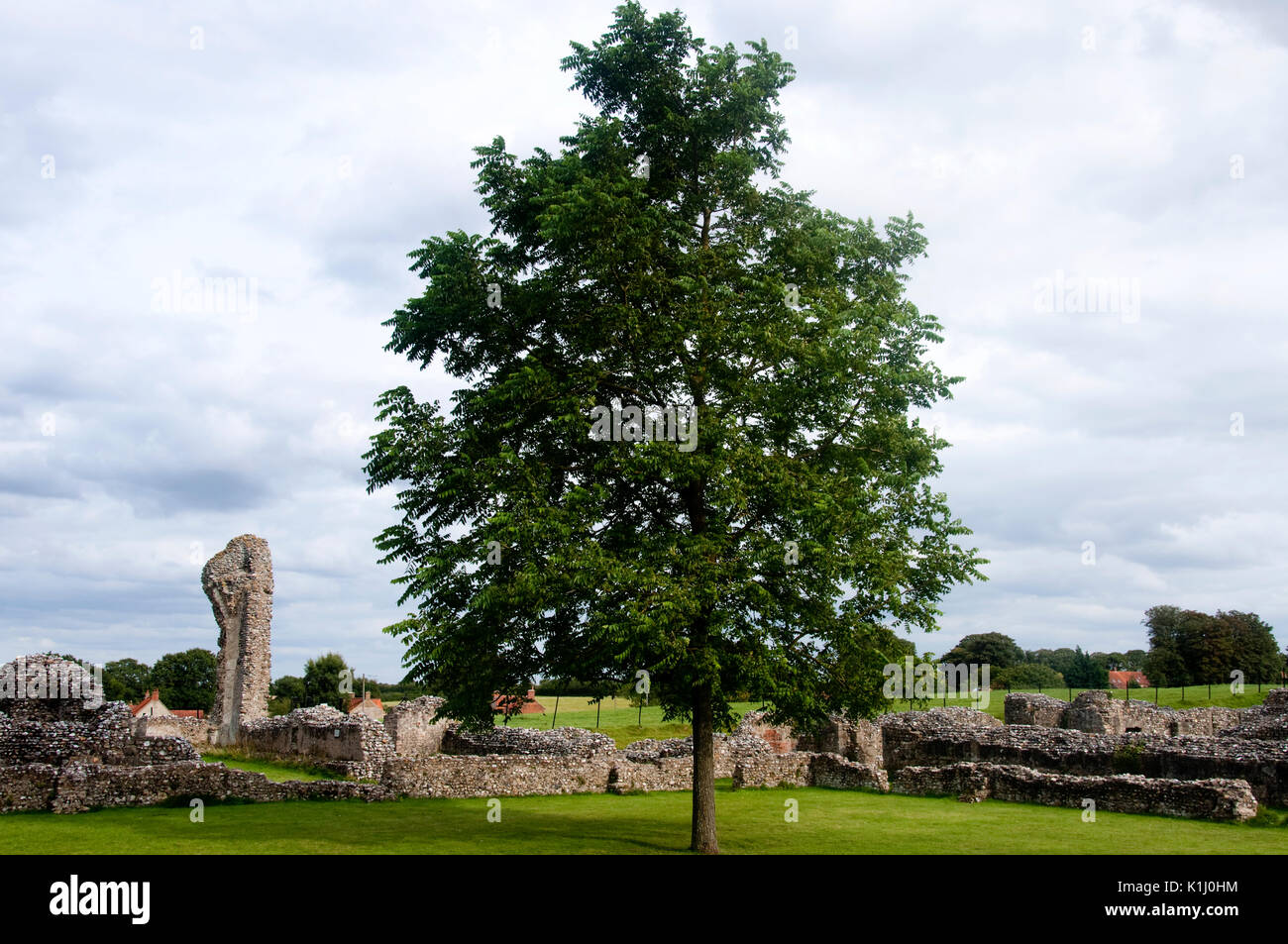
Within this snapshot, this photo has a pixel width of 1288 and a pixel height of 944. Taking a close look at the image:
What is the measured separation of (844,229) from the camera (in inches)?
815

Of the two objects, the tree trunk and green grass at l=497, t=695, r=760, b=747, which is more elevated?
the tree trunk

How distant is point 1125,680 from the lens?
84938 millimetres

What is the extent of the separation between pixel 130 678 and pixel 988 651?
85854mm

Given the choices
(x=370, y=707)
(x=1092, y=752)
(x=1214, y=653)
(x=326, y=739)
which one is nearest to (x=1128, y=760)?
(x=1092, y=752)

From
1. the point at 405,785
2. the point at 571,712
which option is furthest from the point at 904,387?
the point at 571,712

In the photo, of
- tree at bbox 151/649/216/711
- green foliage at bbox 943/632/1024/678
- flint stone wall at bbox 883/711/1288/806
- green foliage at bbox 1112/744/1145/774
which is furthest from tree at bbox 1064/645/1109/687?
tree at bbox 151/649/216/711

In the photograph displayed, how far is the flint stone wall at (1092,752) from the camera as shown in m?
24.2

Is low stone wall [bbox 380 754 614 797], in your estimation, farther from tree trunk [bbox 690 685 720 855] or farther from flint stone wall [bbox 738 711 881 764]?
tree trunk [bbox 690 685 720 855]

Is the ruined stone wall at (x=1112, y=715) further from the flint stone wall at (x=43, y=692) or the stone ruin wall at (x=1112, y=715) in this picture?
the flint stone wall at (x=43, y=692)

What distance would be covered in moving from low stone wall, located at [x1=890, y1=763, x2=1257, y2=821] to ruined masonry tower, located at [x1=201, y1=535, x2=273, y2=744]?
2803cm

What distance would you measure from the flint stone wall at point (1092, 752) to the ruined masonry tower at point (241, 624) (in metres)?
27.7

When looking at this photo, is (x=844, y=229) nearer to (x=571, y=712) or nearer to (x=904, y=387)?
(x=904, y=387)

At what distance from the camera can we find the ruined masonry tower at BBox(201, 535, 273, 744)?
40250 millimetres
